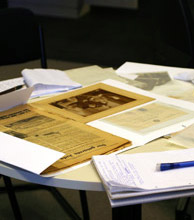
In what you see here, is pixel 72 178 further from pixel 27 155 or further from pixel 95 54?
pixel 95 54

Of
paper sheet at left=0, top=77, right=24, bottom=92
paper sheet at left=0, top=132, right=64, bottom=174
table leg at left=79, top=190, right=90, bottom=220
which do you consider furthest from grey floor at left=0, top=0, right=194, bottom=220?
paper sheet at left=0, top=132, right=64, bottom=174

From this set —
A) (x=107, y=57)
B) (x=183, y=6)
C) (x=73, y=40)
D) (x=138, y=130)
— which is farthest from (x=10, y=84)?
(x=73, y=40)

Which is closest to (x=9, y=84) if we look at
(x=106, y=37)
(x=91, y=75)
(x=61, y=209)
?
(x=91, y=75)

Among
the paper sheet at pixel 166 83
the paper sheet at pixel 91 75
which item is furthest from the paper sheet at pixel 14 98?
the paper sheet at pixel 166 83

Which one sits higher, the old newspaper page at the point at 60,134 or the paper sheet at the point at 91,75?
the paper sheet at the point at 91,75

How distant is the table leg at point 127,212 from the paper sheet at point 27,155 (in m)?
0.16

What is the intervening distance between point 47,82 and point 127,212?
57cm

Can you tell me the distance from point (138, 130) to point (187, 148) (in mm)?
132

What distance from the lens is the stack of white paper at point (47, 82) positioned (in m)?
1.31

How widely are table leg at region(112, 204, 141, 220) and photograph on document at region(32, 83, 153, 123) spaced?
10.5 inches

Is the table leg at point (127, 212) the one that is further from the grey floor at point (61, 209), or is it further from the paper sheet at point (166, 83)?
the grey floor at point (61, 209)

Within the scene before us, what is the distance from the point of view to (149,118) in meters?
1.09

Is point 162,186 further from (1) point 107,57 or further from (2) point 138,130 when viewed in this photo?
(1) point 107,57

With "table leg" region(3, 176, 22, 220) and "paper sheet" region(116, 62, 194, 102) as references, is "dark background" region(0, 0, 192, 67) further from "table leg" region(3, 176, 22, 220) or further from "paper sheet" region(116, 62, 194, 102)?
"table leg" region(3, 176, 22, 220)
